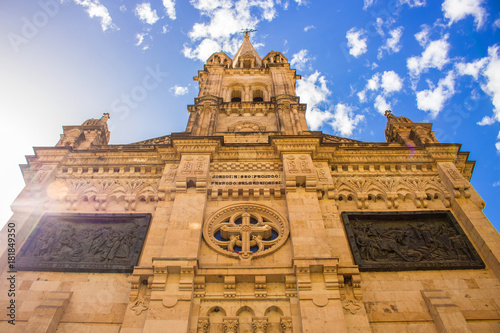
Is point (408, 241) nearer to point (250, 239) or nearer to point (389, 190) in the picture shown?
point (389, 190)

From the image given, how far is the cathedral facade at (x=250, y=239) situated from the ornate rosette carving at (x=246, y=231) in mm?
50

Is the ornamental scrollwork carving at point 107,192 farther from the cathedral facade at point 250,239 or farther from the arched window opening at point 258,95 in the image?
the arched window opening at point 258,95

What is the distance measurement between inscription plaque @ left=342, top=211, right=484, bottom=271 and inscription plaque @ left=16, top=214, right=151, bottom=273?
24.3 feet

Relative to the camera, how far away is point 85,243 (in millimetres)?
12195

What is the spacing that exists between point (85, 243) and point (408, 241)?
11.0 metres

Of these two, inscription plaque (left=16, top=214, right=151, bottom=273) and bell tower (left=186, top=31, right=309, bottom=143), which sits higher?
bell tower (left=186, top=31, right=309, bottom=143)

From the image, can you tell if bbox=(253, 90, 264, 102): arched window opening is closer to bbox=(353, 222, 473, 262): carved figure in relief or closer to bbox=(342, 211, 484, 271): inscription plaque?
bbox=(342, 211, 484, 271): inscription plaque

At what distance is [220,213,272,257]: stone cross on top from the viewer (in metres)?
11.9

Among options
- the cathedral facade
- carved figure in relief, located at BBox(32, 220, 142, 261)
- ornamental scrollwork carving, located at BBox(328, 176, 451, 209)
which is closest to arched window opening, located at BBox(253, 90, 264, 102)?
the cathedral facade

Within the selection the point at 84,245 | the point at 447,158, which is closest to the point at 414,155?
the point at 447,158

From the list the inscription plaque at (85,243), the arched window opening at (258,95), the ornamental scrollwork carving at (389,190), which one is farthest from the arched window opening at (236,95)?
the inscription plaque at (85,243)

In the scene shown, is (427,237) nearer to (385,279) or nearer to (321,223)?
(385,279)

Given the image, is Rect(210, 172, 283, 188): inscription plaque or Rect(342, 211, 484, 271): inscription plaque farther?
Rect(210, 172, 283, 188): inscription plaque

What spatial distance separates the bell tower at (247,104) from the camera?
18406mm
